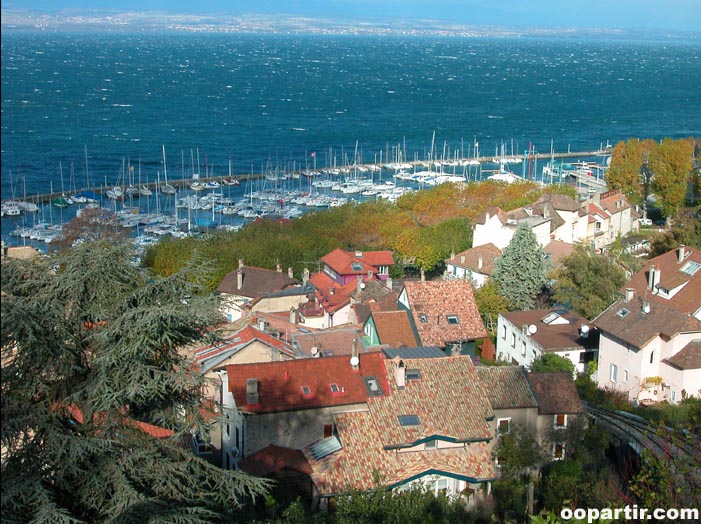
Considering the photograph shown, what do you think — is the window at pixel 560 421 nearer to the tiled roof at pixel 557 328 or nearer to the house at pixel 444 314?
the house at pixel 444 314

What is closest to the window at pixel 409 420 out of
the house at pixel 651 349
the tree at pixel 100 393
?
the tree at pixel 100 393

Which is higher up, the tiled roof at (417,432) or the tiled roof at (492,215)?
the tiled roof at (417,432)

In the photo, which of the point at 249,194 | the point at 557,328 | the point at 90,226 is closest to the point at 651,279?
the point at 557,328

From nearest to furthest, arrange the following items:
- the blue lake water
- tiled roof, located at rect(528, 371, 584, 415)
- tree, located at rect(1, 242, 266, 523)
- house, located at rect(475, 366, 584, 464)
A: tree, located at rect(1, 242, 266, 523) < house, located at rect(475, 366, 584, 464) < tiled roof, located at rect(528, 371, 584, 415) < the blue lake water

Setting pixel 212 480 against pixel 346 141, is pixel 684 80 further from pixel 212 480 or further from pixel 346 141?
pixel 212 480

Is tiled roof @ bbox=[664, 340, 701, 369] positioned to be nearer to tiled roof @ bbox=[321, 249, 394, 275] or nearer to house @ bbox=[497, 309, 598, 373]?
house @ bbox=[497, 309, 598, 373]

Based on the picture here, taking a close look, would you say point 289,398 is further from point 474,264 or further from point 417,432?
point 474,264

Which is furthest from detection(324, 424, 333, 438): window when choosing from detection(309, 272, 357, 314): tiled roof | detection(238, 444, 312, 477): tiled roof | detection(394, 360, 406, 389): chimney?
detection(309, 272, 357, 314): tiled roof
